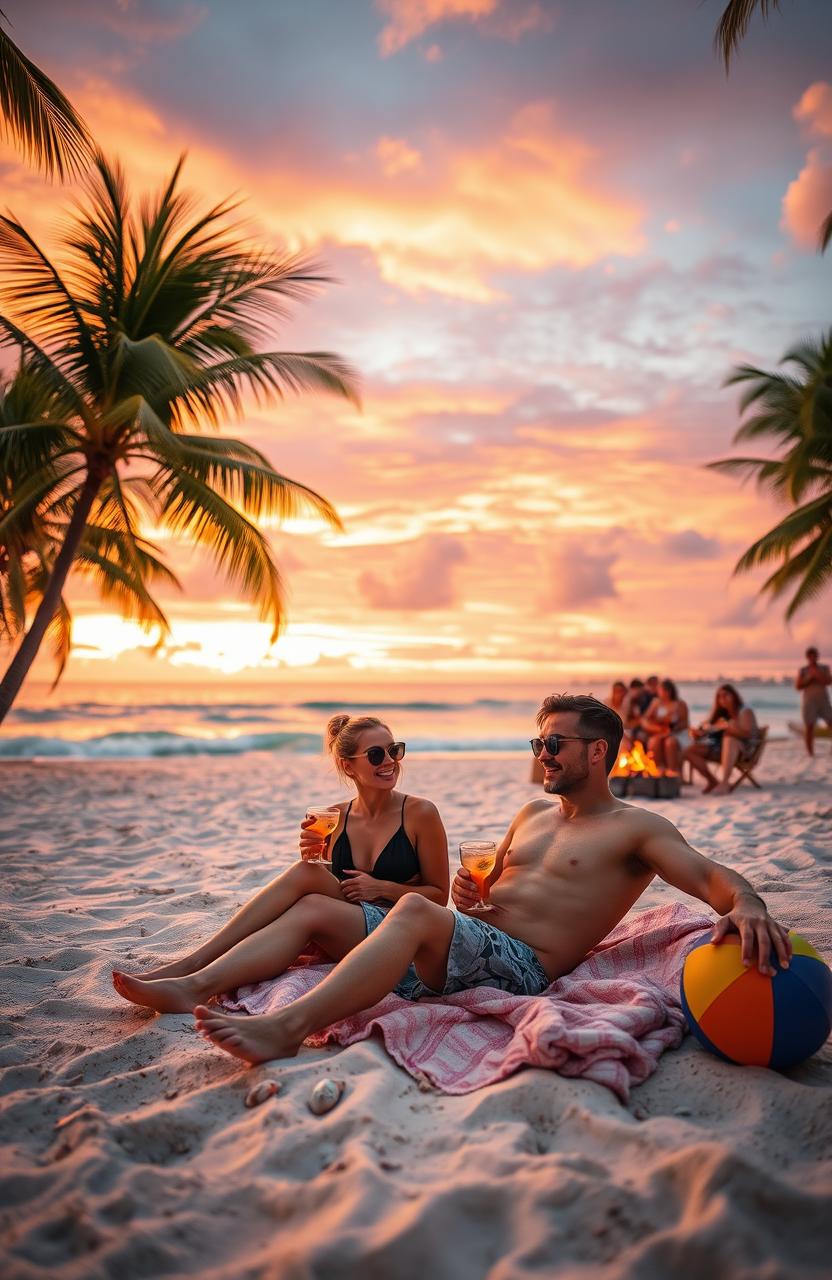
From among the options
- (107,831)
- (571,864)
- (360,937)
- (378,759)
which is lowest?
(107,831)

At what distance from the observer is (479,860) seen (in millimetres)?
2730

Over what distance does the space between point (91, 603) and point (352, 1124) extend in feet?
98.4

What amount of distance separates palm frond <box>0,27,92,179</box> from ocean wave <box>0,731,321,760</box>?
40.1 feet

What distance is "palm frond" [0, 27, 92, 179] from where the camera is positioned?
493 cm

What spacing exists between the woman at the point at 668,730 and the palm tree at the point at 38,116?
24.8 feet

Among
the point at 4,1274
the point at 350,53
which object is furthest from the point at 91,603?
the point at 4,1274

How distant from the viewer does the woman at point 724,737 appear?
841cm

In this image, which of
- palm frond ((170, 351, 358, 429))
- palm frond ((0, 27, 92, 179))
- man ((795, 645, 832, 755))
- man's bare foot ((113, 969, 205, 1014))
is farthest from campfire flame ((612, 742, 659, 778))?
palm frond ((0, 27, 92, 179))

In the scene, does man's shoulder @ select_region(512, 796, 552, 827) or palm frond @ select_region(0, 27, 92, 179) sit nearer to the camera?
man's shoulder @ select_region(512, 796, 552, 827)

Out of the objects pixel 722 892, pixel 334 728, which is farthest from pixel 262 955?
pixel 722 892

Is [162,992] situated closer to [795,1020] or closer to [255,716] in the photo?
[795,1020]

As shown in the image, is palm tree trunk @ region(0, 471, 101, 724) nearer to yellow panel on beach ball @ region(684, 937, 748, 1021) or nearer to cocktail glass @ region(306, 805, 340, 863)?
cocktail glass @ region(306, 805, 340, 863)

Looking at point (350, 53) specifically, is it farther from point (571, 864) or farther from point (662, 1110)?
point (662, 1110)

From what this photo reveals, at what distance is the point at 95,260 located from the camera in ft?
27.3
